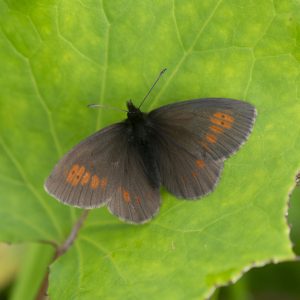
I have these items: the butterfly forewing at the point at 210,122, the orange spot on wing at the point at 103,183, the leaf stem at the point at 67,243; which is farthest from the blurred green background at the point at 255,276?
the butterfly forewing at the point at 210,122

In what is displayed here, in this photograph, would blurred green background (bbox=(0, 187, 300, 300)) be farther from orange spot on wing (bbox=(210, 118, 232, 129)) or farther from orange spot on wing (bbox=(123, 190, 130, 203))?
orange spot on wing (bbox=(210, 118, 232, 129))

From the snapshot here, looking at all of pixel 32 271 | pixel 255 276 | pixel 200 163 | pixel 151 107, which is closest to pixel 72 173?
pixel 151 107

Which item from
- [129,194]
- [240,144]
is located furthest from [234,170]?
[129,194]

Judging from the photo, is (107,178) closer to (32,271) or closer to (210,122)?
(210,122)

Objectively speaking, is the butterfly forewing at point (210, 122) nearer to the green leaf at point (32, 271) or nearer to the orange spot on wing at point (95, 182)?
the orange spot on wing at point (95, 182)

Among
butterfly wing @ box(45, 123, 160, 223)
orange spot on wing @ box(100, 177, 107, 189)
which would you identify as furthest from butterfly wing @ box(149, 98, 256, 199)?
orange spot on wing @ box(100, 177, 107, 189)

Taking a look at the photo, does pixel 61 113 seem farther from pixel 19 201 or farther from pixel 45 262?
pixel 45 262
